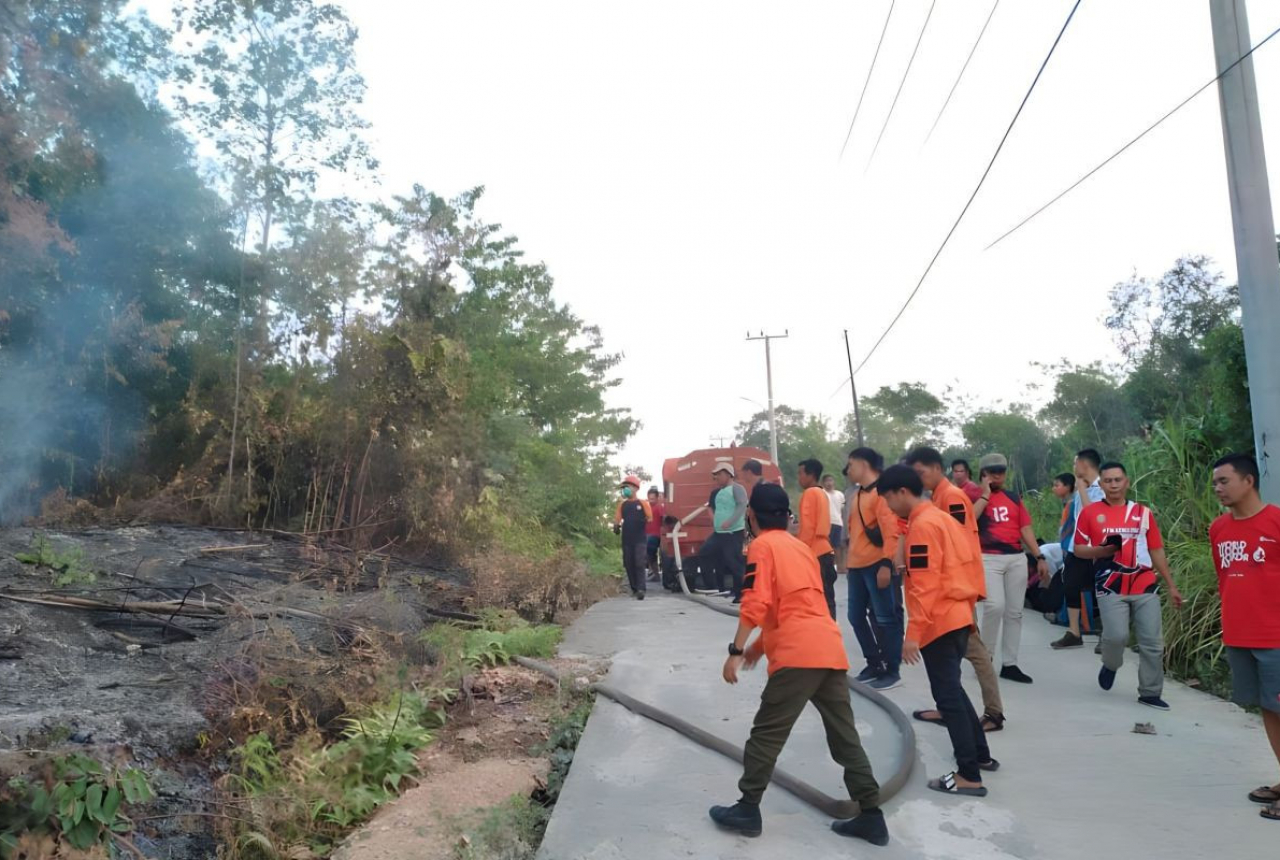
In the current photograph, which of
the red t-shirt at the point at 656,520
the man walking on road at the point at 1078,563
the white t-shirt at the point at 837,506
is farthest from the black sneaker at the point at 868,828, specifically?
the red t-shirt at the point at 656,520

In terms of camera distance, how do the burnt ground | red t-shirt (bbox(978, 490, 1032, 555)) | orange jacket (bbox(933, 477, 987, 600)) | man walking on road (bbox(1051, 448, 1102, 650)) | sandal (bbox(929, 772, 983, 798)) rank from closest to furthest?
sandal (bbox(929, 772, 983, 798)), the burnt ground, orange jacket (bbox(933, 477, 987, 600)), red t-shirt (bbox(978, 490, 1032, 555)), man walking on road (bbox(1051, 448, 1102, 650))

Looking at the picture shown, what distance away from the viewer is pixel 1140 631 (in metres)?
5.75

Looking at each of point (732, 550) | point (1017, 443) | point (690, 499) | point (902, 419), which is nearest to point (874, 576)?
point (732, 550)

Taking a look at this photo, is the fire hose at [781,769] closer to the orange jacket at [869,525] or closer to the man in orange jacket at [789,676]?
the man in orange jacket at [789,676]

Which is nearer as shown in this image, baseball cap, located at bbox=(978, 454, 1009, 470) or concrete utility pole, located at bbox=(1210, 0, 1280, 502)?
concrete utility pole, located at bbox=(1210, 0, 1280, 502)

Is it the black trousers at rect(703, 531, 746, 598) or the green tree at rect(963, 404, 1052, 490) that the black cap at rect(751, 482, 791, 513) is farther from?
the green tree at rect(963, 404, 1052, 490)

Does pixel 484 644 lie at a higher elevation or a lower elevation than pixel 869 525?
lower

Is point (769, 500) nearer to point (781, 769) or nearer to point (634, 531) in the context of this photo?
point (781, 769)

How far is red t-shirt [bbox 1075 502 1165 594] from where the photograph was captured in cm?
576

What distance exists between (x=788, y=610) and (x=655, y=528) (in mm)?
10799

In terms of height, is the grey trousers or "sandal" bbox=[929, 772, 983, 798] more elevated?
the grey trousers

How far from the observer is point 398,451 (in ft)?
43.3

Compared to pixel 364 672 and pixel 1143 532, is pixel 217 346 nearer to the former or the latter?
pixel 364 672

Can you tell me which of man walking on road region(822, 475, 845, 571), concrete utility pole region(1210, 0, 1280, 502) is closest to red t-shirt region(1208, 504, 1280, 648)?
concrete utility pole region(1210, 0, 1280, 502)
